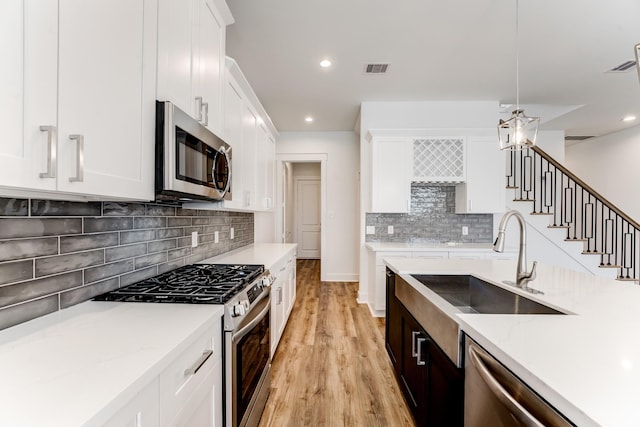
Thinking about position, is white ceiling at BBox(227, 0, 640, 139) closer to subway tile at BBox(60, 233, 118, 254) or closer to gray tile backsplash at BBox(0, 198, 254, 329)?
gray tile backsplash at BBox(0, 198, 254, 329)

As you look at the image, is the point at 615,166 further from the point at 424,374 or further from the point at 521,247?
the point at 424,374

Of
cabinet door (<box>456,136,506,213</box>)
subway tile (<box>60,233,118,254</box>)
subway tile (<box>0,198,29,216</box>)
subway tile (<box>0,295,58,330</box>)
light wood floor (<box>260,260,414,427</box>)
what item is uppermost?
cabinet door (<box>456,136,506,213</box>)

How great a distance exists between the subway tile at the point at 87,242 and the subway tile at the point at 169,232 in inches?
15.0

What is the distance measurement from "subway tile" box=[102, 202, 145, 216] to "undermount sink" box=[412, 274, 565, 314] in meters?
1.66

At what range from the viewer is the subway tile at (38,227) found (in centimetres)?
96

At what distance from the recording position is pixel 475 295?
1937 millimetres

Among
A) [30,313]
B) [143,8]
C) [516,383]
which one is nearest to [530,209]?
[516,383]

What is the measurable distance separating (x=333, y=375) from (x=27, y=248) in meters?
2.11

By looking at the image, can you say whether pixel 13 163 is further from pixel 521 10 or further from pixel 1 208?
pixel 521 10

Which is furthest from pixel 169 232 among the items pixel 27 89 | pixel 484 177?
pixel 484 177

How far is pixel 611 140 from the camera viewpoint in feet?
18.9

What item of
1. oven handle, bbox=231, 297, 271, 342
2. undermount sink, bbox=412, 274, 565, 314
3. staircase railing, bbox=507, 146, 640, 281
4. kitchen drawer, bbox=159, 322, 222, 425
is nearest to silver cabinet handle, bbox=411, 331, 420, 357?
undermount sink, bbox=412, 274, 565, 314

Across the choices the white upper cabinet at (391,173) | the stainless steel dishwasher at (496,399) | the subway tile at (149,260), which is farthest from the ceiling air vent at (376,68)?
the stainless steel dishwasher at (496,399)

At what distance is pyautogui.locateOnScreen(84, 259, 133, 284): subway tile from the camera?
1.28 m
